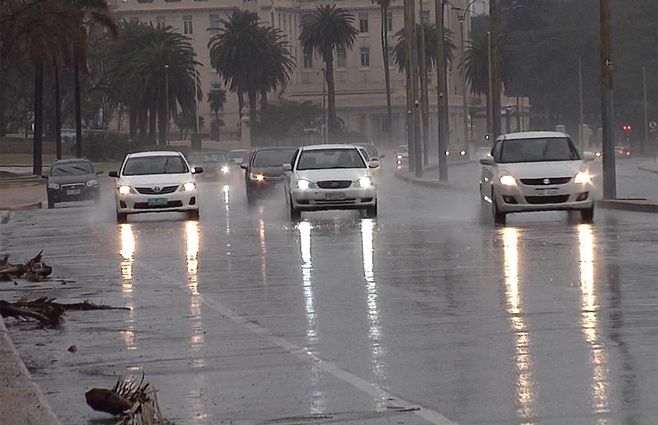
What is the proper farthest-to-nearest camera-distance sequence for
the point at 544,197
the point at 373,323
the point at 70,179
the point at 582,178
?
the point at 70,179
the point at 582,178
the point at 544,197
the point at 373,323

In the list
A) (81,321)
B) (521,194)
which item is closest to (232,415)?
(81,321)

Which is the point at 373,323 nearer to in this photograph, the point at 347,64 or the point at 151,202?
the point at 151,202

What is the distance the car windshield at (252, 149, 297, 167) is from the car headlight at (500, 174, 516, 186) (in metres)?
19.0

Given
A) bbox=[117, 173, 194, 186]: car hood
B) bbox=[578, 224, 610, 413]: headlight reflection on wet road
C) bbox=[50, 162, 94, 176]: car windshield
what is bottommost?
bbox=[578, 224, 610, 413]: headlight reflection on wet road

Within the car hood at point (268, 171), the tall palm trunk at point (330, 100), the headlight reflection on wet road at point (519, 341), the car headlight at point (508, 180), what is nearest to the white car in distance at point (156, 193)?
the car headlight at point (508, 180)

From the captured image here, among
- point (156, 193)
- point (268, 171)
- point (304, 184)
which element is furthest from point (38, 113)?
point (304, 184)

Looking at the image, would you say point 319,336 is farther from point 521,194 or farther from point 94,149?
point 94,149

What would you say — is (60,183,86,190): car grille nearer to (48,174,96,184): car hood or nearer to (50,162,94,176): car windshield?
(48,174,96,184): car hood

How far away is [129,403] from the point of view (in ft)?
30.4

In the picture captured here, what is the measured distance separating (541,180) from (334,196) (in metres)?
5.43

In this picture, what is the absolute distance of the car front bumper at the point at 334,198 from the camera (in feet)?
108

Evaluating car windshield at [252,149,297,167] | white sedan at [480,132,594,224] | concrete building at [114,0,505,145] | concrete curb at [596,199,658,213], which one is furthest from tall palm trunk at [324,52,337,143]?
white sedan at [480,132,594,224]

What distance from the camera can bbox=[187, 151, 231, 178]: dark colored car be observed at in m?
84.9

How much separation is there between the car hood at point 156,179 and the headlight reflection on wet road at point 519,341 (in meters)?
13.4
